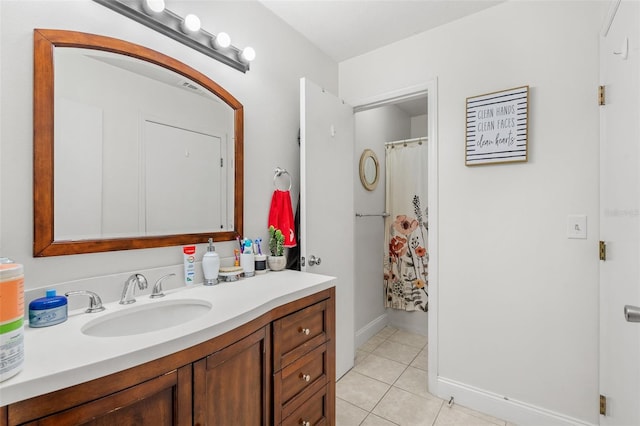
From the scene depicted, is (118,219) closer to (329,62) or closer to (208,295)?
Answer: (208,295)

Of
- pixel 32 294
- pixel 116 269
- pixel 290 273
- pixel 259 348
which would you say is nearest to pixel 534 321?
pixel 290 273

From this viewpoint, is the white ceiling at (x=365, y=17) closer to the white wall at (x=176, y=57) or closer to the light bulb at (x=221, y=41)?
the white wall at (x=176, y=57)

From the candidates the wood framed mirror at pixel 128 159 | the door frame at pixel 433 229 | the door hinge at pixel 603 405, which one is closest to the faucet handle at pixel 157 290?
the wood framed mirror at pixel 128 159

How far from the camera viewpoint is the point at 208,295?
4.11 feet

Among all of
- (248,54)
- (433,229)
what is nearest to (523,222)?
(433,229)

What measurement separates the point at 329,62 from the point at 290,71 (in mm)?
555

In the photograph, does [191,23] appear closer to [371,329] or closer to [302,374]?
[302,374]

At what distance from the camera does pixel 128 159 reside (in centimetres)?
124

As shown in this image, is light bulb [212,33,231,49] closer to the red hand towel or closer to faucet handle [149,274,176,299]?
the red hand towel

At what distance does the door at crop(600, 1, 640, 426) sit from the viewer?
3.33 feet

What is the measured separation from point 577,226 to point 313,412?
1.67m

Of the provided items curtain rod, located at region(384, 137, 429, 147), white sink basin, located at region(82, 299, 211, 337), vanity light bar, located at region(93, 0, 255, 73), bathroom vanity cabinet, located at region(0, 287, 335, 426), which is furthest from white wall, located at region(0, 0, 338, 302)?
curtain rod, located at region(384, 137, 429, 147)

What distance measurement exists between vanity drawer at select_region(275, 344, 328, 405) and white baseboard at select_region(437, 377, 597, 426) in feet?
3.41

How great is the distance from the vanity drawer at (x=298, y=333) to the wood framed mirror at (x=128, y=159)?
619 mm
